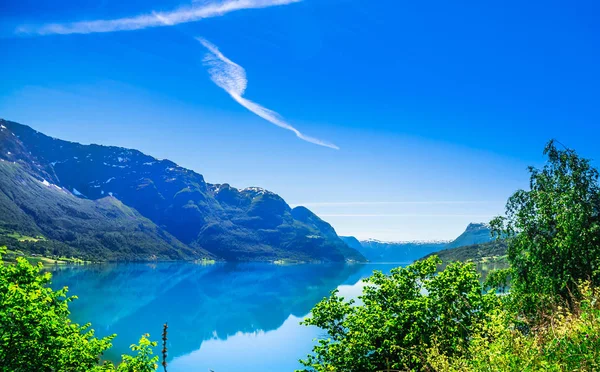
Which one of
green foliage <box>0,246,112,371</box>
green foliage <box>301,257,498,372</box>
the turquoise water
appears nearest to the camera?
green foliage <box>0,246,112,371</box>

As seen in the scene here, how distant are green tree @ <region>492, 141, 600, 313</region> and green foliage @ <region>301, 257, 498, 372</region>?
11.8ft

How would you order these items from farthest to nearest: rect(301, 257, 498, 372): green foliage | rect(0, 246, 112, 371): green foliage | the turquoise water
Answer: the turquoise water, rect(301, 257, 498, 372): green foliage, rect(0, 246, 112, 371): green foliage

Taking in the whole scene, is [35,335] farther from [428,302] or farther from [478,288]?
[478,288]

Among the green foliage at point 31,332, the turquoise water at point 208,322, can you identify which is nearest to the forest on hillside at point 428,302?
the green foliage at point 31,332

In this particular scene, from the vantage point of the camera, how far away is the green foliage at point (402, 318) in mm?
20734

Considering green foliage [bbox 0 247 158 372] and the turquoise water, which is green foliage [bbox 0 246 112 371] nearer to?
green foliage [bbox 0 247 158 372]

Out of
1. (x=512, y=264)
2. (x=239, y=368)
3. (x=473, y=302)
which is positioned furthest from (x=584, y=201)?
(x=239, y=368)

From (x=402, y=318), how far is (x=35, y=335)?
17721 mm

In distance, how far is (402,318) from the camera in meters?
22.0

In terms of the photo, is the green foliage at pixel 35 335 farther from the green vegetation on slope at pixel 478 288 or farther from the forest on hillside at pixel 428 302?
the green vegetation on slope at pixel 478 288

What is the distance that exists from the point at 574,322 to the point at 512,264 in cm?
1976

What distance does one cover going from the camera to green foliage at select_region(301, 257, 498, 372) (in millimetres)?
20734

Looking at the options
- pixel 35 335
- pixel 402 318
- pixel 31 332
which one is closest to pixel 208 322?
pixel 402 318

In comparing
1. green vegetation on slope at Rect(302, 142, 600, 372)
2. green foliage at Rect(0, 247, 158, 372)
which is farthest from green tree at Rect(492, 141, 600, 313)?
green foliage at Rect(0, 247, 158, 372)
